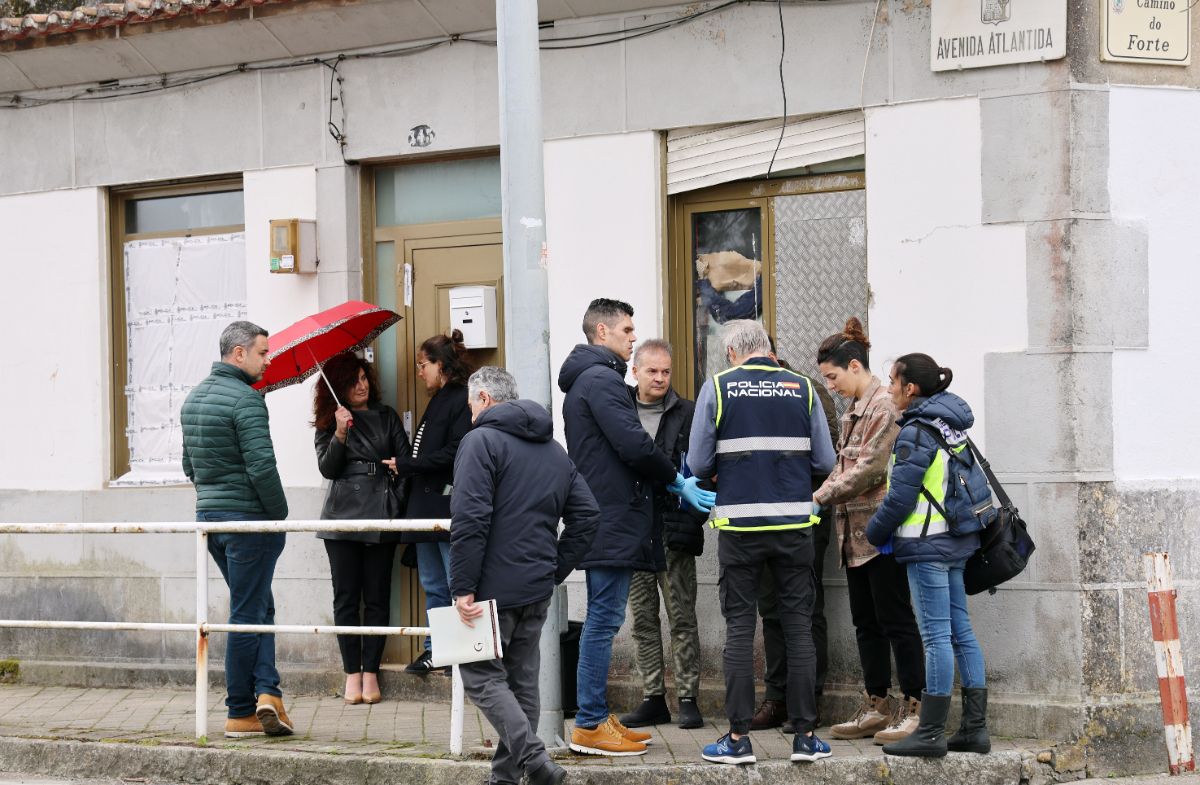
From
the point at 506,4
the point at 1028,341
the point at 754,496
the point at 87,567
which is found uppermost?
the point at 506,4

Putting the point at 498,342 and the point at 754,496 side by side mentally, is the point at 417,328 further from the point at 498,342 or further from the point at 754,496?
the point at 754,496

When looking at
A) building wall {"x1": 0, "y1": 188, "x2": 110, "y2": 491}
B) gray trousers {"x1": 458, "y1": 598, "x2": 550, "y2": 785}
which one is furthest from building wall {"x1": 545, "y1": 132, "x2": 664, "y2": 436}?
building wall {"x1": 0, "y1": 188, "x2": 110, "y2": 491}

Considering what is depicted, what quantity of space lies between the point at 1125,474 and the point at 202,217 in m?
6.23

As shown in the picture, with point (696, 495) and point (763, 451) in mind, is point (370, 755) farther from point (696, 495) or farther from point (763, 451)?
point (763, 451)

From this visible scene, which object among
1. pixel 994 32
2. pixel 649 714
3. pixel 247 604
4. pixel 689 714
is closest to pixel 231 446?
pixel 247 604

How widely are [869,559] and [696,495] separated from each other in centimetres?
91

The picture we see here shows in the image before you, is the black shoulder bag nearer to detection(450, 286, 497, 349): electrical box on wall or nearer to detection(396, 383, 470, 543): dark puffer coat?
detection(396, 383, 470, 543): dark puffer coat

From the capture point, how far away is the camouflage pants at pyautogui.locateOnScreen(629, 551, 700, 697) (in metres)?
8.45

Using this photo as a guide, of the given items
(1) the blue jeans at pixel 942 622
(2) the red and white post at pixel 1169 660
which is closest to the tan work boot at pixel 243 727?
(1) the blue jeans at pixel 942 622

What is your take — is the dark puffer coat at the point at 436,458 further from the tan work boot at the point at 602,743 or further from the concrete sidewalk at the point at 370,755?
the tan work boot at the point at 602,743

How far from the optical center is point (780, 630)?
27.4 feet

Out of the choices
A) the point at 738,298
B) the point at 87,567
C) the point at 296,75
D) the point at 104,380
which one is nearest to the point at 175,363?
the point at 104,380

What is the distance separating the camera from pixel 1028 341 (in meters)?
8.00

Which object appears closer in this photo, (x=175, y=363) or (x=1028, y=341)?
(x=1028, y=341)
